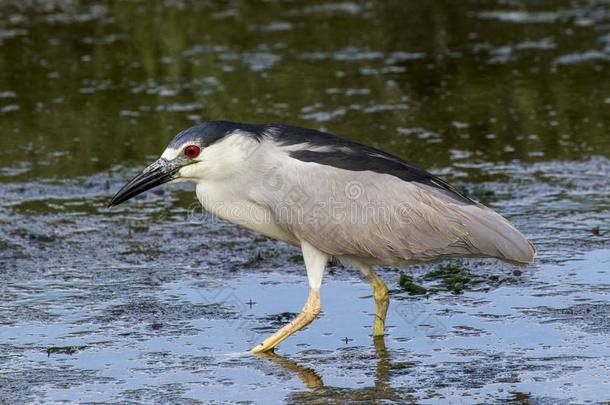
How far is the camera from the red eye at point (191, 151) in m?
5.84

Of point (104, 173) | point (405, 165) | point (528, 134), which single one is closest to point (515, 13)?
point (528, 134)

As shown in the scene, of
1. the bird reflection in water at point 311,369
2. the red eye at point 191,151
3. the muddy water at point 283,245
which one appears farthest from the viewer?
the red eye at point 191,151

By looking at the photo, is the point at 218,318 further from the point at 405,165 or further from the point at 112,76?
the point at 112,76

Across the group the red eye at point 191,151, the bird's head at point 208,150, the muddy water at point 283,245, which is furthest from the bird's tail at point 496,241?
the red eye at point 191,151

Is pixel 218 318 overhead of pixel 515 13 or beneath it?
beneath

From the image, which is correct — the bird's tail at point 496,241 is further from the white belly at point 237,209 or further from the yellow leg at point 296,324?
the white belly at point 237,209

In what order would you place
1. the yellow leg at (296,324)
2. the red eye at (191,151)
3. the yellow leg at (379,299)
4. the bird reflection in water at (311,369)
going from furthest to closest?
the yellow leg at (379,299) < the red eye at (191,151) < the yellow leg at (296,324) < the bird reflection in water at (311,369)

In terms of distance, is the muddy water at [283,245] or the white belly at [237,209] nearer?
the muddy water at [283,245]

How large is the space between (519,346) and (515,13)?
440 inches

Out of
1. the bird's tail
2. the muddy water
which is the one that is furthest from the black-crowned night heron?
the muddy water

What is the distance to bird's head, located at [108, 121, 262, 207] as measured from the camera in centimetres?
584

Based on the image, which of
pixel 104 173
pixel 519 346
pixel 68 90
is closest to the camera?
pixel 519 346

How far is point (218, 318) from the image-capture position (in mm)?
6223

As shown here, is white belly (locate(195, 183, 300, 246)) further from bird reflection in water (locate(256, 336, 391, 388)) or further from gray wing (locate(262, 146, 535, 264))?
bird reflection in water (locate(256, 336, 391, 388))
